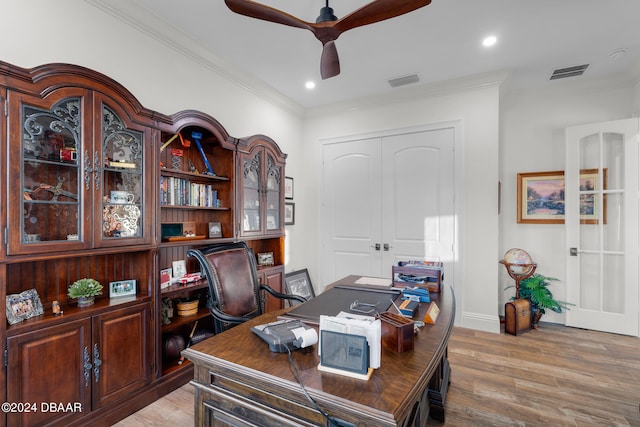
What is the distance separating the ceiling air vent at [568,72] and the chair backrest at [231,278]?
154 inches

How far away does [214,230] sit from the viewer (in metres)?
2.89

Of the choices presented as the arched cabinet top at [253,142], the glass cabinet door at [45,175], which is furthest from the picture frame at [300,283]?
the glass cabinet door at [45,175]

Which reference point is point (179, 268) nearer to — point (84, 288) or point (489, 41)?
point (84, 288)

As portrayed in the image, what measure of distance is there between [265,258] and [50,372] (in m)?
2.07

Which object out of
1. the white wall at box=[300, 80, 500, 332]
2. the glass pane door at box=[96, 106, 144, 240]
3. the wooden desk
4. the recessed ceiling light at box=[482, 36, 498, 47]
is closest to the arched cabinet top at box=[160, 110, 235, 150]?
the glass pane door at box=[96, 106, 144, 240]

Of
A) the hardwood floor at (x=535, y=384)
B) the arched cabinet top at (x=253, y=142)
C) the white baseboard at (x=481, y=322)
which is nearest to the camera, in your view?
the hardwood floor at (x=535, y=384)

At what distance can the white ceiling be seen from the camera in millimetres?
2368

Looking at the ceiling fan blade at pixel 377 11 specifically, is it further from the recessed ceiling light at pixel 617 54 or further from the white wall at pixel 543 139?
the white wall at pixel 543 139

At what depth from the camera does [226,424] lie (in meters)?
1.12

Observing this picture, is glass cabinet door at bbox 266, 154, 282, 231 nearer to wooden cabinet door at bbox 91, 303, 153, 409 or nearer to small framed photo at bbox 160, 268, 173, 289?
small framed photo at bbox 160, 268, 173, 289

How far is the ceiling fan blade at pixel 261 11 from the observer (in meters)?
1.63

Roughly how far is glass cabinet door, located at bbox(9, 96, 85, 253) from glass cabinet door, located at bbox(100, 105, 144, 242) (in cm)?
13

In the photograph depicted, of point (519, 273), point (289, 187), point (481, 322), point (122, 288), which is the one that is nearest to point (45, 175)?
point (122, 288)

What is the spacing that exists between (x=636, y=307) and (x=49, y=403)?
5.19 metres
